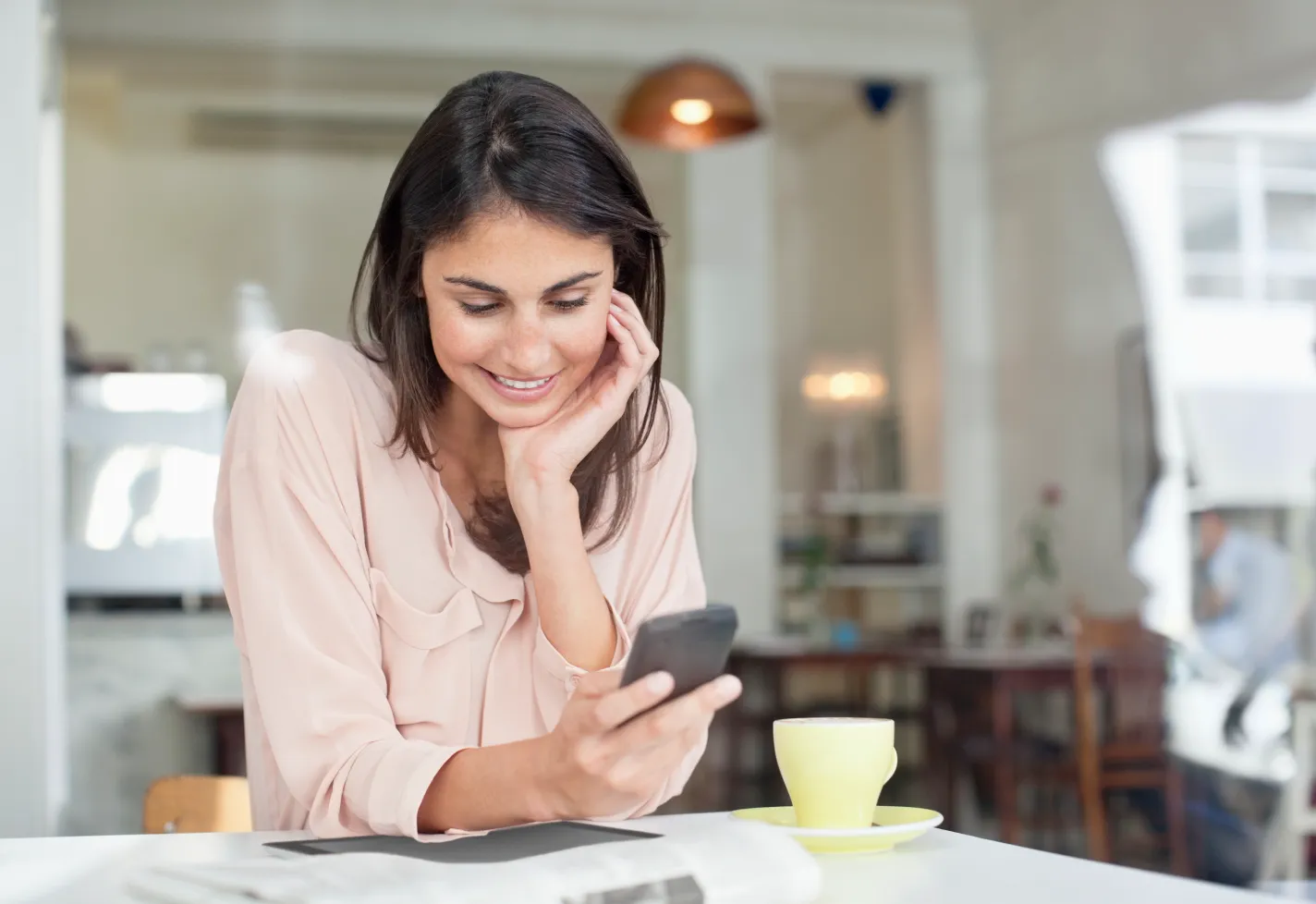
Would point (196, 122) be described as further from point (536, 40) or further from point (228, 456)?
point (228, 456)

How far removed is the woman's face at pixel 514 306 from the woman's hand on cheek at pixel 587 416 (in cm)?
3

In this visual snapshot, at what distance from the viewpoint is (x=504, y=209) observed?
1139 mm

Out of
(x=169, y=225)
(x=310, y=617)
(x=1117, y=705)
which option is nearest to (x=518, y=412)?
(x=310, y=617)

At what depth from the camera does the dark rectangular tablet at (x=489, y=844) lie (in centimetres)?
73

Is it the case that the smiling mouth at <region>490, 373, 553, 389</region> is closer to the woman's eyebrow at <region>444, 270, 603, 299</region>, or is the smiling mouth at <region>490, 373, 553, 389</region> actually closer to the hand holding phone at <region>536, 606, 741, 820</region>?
the woman's eyebrow at <region>444, 270, 603, 299</region>

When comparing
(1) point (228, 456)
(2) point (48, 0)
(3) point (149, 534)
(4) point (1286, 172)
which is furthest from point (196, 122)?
(1) point (228, 456)

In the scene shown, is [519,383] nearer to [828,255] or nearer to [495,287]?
[495,287]

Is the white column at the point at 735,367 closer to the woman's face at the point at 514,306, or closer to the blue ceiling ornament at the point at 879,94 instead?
the blue ceiling ornament at the point at 879,94

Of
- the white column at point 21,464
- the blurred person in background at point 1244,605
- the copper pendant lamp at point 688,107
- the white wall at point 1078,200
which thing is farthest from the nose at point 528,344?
the white wall at point 1078,200

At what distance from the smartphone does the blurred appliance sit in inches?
189

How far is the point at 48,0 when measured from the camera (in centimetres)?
286

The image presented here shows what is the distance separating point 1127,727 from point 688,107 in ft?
8.20

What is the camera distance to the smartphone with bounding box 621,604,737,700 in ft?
2.47

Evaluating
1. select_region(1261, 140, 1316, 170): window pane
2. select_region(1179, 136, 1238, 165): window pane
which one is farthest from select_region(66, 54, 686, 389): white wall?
select_region(1261, 140, 1316, 170): window pane
